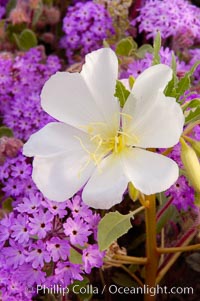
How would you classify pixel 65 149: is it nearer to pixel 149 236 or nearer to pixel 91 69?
pixel 91 69

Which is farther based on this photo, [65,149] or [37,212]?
[37,212]

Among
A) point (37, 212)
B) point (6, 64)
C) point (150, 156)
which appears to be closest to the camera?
point (150, 156)

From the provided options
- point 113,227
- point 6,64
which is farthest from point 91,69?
point 6,64

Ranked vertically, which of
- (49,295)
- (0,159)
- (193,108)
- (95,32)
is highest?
(193,108)

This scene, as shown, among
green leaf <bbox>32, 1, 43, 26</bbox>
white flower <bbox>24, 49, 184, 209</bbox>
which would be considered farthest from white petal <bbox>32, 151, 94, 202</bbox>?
green leaf <bbox>32, 1, 43, 26</bbox>

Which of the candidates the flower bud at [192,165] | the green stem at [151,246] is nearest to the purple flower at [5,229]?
the green stem at [151,246]

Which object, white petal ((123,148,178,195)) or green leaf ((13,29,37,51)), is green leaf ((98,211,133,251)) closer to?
white petal ((123,148,178,195))

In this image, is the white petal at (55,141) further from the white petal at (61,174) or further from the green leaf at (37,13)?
the green leaf at (37,13)
